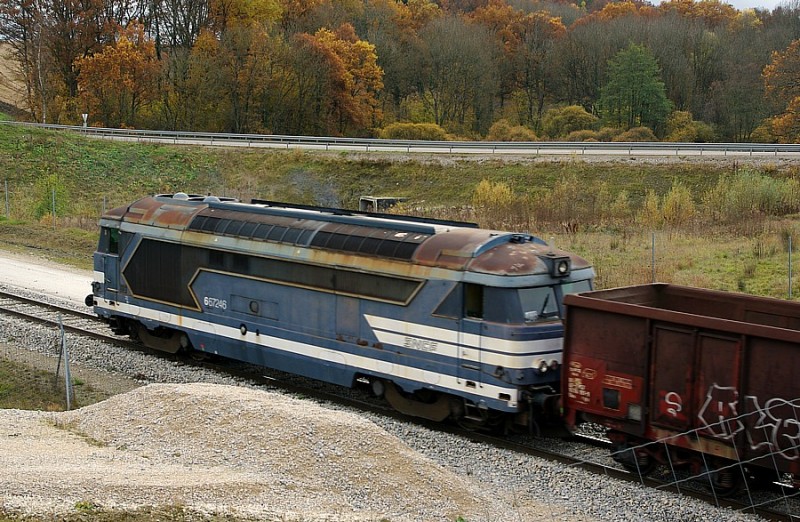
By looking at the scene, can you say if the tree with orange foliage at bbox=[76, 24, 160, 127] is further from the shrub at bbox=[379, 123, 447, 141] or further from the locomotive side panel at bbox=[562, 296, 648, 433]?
the locomotive side panel at bbox=[562, 296, 648, 433]

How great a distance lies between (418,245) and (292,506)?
589 cm

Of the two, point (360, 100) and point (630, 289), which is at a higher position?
point (360, 100)

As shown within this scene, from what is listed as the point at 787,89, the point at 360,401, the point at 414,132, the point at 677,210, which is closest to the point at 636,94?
the point at 787,89

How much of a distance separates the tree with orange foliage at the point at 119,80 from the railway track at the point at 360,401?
154 ft

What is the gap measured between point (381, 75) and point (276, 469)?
6696 centimetres

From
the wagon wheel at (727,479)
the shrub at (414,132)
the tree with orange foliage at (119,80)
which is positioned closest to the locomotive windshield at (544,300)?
the wagon wheel at (727,479)

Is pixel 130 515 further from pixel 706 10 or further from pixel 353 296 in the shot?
pixel 706 10

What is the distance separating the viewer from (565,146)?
177 feet

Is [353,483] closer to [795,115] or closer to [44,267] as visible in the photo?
[44,267]

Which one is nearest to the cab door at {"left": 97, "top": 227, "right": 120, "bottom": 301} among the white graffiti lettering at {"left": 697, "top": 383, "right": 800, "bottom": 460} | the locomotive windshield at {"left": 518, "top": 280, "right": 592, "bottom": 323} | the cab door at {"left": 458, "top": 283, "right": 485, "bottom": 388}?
the cab door at {"left": 458, "top": 283, "right": 485, "bottom": 388}

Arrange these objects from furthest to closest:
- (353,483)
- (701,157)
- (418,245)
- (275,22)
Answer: (275,22)
(701,157)
(418,245)
(353,483)

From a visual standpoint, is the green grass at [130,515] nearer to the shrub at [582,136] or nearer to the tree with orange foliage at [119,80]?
the shrub at [582,136]

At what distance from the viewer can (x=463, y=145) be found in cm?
5697

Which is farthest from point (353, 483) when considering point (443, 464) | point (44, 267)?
point (44, 267)
